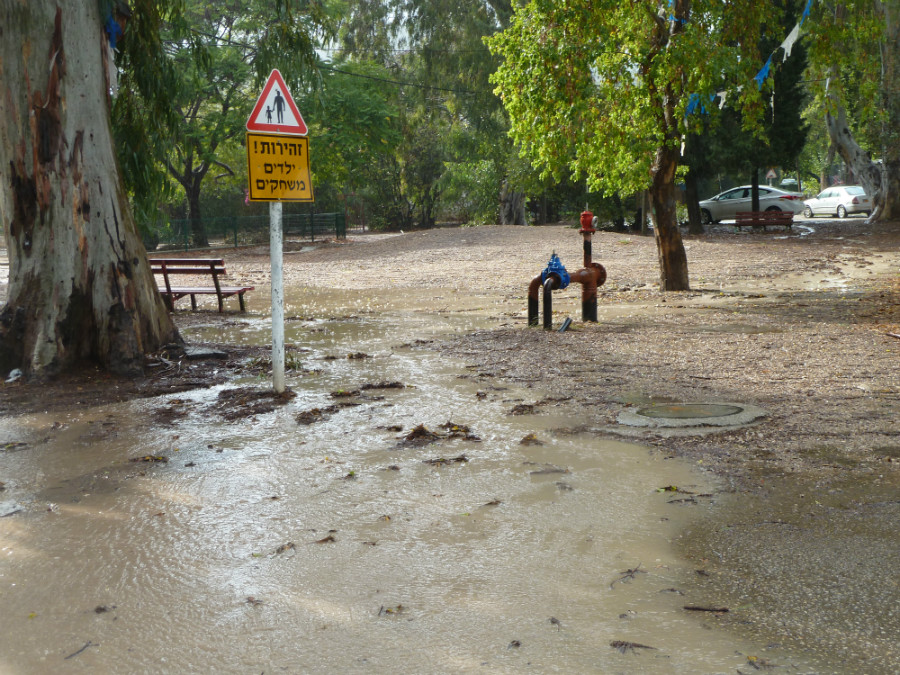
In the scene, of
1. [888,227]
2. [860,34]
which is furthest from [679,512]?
[888,227]

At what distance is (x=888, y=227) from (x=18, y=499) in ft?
97.2

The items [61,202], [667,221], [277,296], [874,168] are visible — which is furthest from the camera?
[874,168]

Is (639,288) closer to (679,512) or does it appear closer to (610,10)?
(610,10)

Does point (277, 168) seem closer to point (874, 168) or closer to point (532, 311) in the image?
point (532, 311)

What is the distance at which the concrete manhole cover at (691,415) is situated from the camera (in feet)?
20.5

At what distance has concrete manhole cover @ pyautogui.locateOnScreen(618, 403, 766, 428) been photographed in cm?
625

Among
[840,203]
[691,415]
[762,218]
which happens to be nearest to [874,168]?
[762,218]

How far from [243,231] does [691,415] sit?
109 feet

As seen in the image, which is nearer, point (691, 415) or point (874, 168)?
point (691, 415)

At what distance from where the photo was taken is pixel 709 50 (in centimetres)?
1299

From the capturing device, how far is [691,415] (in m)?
6.49

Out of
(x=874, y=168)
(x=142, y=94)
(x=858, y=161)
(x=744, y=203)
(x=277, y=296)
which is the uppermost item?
(x=858, y=161)

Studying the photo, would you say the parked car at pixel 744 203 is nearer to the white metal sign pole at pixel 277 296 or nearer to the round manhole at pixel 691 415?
the round manhole at pixel 691 415

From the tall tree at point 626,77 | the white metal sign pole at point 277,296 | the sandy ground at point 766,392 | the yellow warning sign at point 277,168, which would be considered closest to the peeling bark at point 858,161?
the sandy ground at point 766,392
